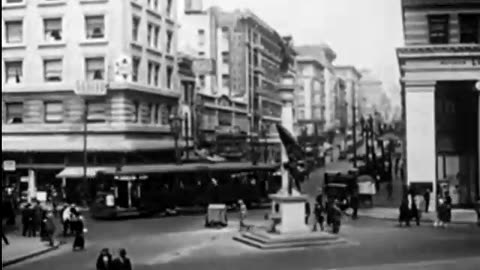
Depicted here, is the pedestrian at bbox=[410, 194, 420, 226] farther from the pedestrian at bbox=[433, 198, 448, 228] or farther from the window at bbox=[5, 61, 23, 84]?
the window at bbox=[5, 61, 23, 84]

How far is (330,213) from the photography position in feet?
48.8

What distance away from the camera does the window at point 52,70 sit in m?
11.9

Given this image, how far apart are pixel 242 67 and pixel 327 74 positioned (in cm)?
147

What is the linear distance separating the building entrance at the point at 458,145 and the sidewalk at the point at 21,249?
9.13m

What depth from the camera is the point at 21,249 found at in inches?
501

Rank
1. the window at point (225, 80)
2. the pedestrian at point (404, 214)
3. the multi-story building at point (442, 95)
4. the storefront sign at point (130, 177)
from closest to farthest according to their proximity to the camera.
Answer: the window at point (225, 80)
the pedestrian at point (404, 214)
the multi-story building at point (442, 95)
the storefront sign at point (130, 177)

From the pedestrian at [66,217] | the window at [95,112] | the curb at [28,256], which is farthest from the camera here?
the pedestrian at [66,217]

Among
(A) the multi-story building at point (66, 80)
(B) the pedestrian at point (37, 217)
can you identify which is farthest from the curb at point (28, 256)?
(A) the multi-story building at point (66, 80)

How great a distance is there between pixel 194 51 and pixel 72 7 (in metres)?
3.79

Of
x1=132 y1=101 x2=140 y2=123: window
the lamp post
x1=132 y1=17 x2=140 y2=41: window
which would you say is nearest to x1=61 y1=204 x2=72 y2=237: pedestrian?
x1=132 y1=101 x2=140 y2=123: window

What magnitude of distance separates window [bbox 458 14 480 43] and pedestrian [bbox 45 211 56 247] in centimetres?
854

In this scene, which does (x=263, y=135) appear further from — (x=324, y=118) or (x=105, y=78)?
(x=105, y=78)

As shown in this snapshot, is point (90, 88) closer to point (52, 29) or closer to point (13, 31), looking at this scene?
point (52, 29)

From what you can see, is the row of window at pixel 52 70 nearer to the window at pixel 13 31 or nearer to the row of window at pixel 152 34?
the window at pixel 13 31
